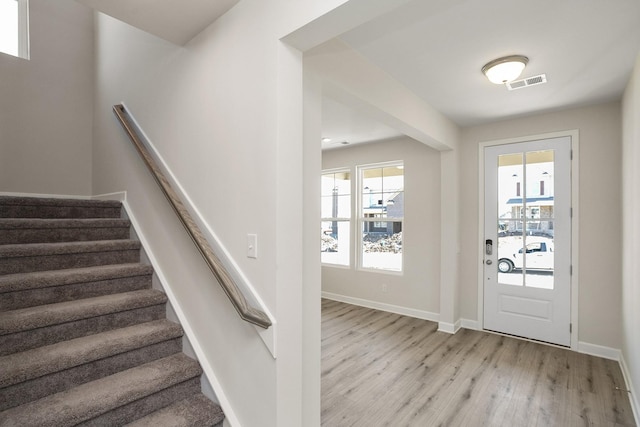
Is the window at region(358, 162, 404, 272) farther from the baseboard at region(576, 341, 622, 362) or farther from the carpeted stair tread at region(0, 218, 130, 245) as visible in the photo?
the carpeted stair tread at region(0, 218, 130, 245)

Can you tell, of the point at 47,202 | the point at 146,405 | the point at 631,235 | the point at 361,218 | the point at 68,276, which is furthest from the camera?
the point at 361,218

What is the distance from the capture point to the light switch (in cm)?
152

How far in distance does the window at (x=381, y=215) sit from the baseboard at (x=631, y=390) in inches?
97.4

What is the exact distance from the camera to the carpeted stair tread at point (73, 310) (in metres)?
1.63

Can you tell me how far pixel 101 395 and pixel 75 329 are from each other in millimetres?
487

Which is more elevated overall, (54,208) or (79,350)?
(54,208)

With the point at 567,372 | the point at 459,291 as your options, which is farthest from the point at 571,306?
the point at 459,291

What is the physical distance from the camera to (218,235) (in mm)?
1777

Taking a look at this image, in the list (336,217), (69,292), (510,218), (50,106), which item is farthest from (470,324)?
(50,106)

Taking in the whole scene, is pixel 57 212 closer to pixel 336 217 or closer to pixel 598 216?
pixel 336 217

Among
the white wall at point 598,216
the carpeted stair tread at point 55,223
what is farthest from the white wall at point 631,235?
the carpeted stair tread at point 55,223

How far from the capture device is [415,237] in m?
4.43

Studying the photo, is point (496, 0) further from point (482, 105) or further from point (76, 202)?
point (76, 202)

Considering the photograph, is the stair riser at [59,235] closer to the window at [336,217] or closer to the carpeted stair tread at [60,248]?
the carpeted stair tread at [60,248]
